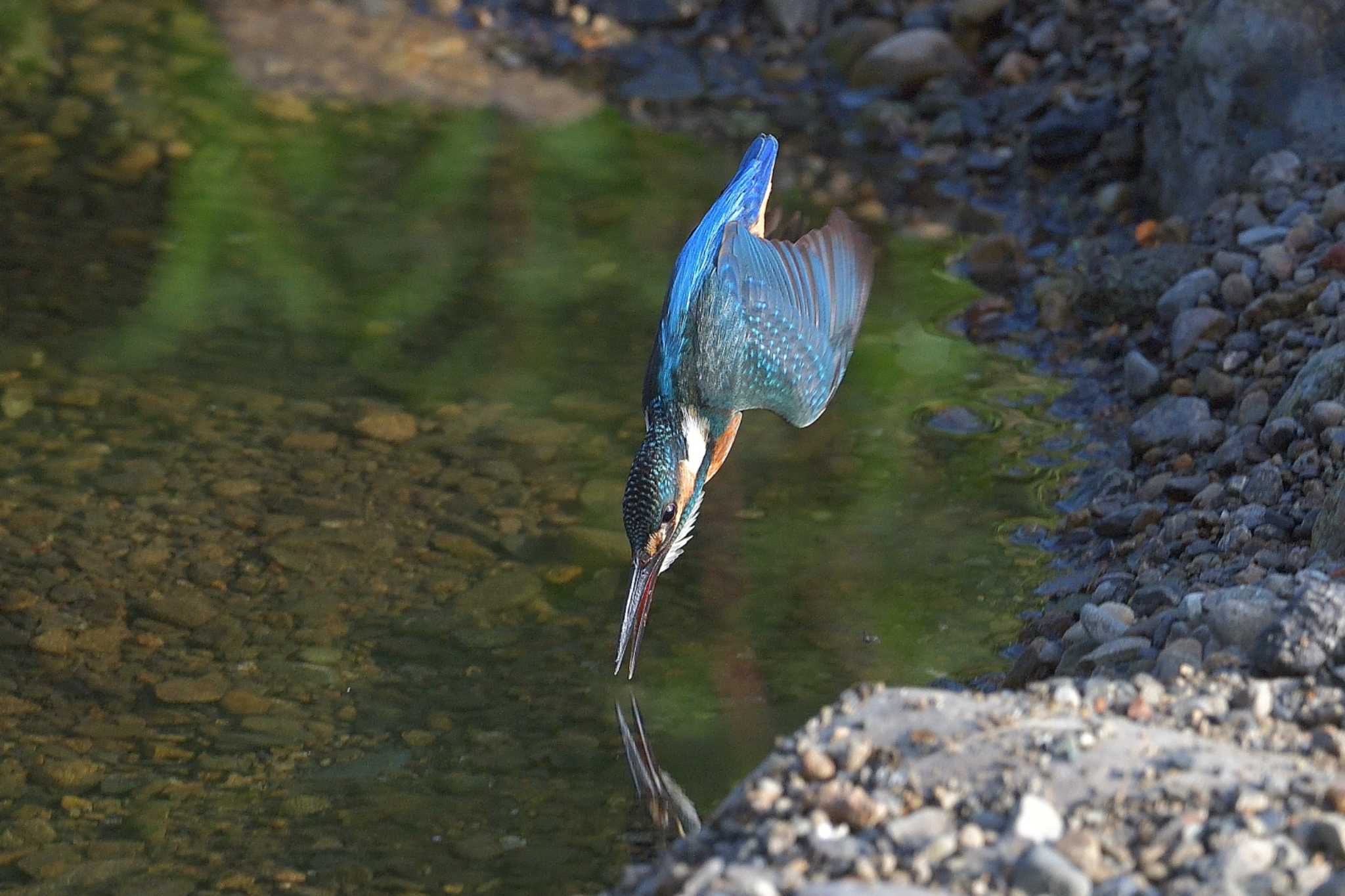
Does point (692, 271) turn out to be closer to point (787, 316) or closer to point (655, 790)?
point (787, 316)

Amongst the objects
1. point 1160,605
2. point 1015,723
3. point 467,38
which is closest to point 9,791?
point 1015,723

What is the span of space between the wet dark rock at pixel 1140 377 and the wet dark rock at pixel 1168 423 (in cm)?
31

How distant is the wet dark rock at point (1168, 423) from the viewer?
5.60 m

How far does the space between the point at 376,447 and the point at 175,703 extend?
1.42 metres

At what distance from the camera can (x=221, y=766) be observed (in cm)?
434

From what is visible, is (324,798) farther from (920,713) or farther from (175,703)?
(920,713)

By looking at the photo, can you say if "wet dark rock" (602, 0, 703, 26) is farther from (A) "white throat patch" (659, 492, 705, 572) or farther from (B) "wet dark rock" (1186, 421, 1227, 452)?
(A) "white throat patch" (659, 492, 705, 572)

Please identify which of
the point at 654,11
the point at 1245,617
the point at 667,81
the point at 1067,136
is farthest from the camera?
the point at 654,11

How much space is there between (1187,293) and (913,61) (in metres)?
2.99

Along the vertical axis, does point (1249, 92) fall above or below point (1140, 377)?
above

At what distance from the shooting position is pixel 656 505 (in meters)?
4.56

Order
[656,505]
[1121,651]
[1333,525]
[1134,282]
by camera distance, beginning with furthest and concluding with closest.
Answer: [1134,282], [656,505], [1333,525], [1121,651]

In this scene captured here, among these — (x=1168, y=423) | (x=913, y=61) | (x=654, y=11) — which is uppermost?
(x=1168, y=423)

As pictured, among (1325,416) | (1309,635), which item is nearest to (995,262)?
(1325,416)
